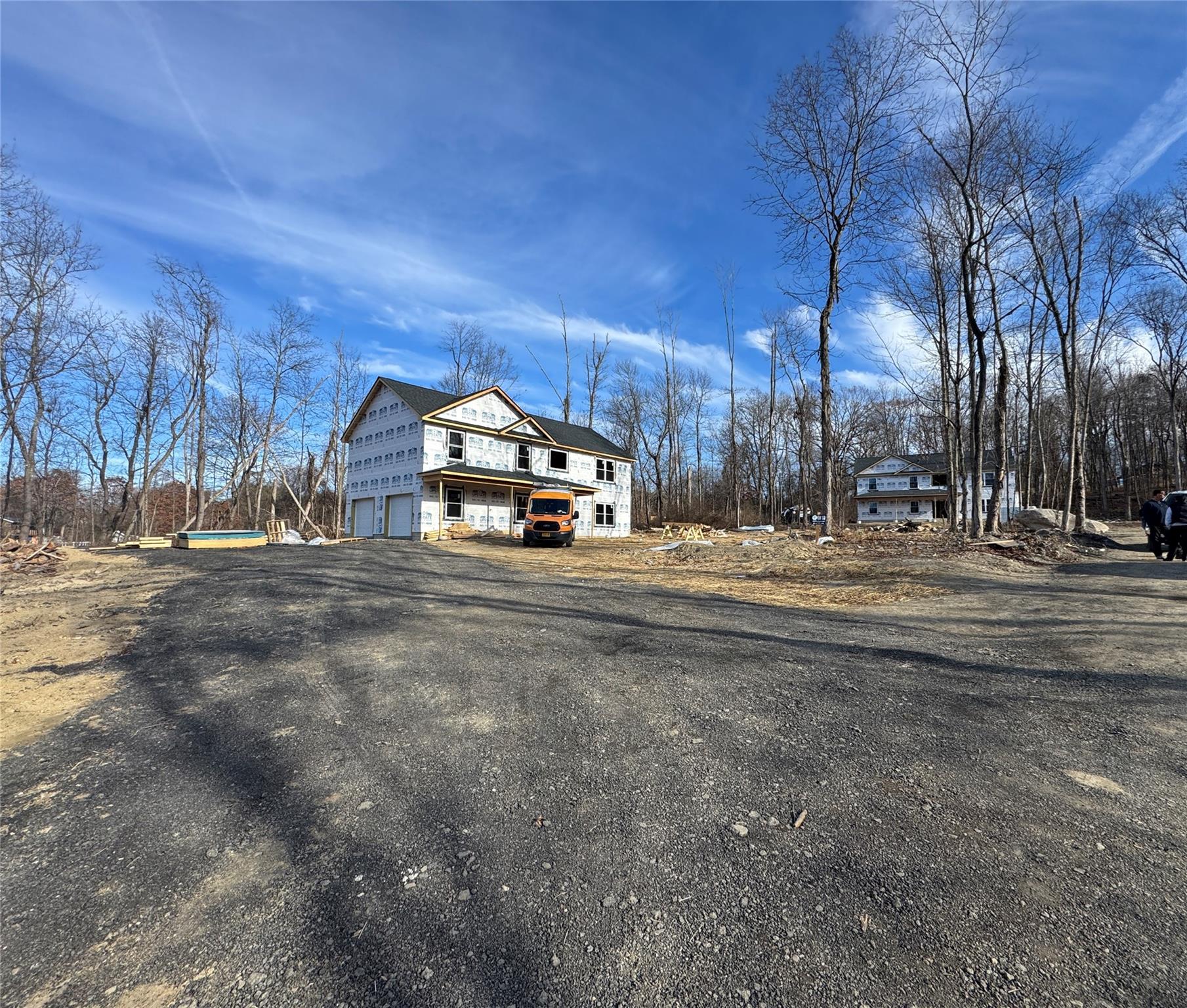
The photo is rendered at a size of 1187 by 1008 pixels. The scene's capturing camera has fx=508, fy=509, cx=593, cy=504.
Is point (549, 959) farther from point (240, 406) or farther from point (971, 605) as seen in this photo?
point (240, 406)

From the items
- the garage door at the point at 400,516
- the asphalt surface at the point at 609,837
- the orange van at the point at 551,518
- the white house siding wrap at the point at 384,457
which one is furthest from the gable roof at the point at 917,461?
the asphalt surface at the point at 609,837

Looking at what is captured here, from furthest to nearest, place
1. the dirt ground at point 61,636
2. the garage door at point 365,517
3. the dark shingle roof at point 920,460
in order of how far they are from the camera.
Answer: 1. the dark shingle roof at point 920,460
2. the garage door at point 365,517
3. the dirt ground at point 61,636

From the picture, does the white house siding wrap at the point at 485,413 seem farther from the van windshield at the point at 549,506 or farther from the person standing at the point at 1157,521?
the person standing at the point at 1157,521

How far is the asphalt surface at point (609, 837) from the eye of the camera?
1613 millimetres

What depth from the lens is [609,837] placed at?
7.45 ft

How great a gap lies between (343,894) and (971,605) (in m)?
7.90

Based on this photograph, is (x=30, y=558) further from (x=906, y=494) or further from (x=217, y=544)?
(x=906, y=494)

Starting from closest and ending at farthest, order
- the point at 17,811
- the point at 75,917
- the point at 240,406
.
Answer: the point at 75,917
the point at 17,811
the point at 240,406

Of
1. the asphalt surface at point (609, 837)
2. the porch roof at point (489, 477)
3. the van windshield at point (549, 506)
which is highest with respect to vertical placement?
the porch roof at point (489, 477)

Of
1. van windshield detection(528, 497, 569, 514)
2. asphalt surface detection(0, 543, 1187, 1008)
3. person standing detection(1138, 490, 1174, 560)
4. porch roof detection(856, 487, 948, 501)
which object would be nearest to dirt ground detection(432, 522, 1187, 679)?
person standing detection(1138, 490, 1174, 560)

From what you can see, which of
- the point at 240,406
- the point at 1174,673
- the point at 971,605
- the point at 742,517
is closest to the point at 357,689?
the point at 1174,673

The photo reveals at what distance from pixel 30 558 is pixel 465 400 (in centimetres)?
1643

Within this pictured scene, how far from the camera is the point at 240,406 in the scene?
111 ft

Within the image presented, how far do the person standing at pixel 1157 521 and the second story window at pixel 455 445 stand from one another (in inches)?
952
